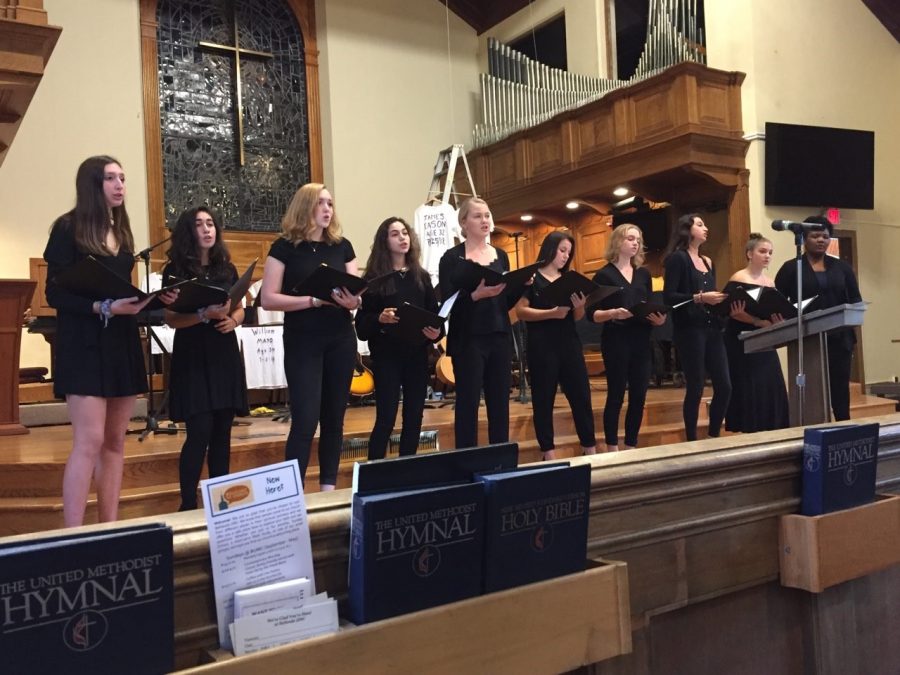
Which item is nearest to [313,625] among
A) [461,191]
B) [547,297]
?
[547,297]

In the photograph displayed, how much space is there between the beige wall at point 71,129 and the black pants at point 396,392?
202 inches

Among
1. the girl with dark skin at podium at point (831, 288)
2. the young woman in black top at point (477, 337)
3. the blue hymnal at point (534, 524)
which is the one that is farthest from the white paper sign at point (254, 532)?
the girl with dark skin at podium at point (831, 288)

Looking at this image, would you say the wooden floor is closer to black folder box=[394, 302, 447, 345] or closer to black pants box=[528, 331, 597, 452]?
black pants box=[528, 331, 597, 452]

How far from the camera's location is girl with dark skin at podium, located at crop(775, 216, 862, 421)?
12.6ft

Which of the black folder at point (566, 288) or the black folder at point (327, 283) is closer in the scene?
the black folder at point (327, 283)

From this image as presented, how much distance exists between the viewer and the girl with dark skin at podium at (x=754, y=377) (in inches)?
151

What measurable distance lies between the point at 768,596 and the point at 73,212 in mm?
2051

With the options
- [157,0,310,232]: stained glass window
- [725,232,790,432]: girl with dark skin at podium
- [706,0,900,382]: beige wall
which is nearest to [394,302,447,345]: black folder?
[725,232,790,432]: girl with dark skin at podium

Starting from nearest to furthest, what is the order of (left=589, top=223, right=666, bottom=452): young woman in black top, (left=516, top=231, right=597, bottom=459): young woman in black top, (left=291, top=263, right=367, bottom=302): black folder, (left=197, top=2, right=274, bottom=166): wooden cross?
(left=291, top=263, right=367, bottom=302): black folder
(left=516, top=231, right=597, bottom=459): young woman in black top
(left=589, top=223, right=666, bottom=452): young woman in black top
(left=197, top=2, right=274, bottom=166): wooden cross

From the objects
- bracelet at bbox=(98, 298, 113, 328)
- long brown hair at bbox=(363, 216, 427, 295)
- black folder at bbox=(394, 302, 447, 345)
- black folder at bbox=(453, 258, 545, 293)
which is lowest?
black folder at bbox=(394, 302, 447, 345)

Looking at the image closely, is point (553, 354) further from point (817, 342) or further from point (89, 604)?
point (89, 604)

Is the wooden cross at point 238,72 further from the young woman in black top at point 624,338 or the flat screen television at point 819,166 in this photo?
the young woman in black top at point 624,338

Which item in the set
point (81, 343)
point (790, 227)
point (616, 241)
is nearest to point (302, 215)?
point (81, 343)

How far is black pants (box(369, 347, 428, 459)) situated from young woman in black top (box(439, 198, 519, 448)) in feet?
0.49
